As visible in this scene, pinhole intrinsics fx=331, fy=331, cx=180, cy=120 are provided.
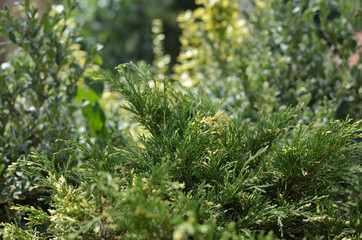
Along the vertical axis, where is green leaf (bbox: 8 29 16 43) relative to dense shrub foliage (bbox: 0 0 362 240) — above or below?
above

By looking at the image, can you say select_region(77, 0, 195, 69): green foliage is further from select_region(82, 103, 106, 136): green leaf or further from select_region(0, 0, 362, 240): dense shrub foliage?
select_region(82, 103, 106, 136): green leaf

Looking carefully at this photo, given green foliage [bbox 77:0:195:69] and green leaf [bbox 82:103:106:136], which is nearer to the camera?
green leaf [bbox 82:103:106:136]

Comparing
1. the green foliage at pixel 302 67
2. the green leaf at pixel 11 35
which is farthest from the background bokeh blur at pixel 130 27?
the green leaf at pixel 11 35

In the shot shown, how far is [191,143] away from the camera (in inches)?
49.7

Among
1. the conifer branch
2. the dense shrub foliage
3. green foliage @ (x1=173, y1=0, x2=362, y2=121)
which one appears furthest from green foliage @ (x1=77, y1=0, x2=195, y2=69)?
the conifer branch

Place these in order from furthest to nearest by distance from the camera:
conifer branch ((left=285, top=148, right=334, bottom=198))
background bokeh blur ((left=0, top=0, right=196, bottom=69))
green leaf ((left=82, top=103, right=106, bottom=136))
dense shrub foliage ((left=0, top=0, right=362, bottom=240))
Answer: background bokeh blur ((left=0, top=0, right=196, bottom=69)), green leaf ((left=82, top=103, right=106, bottom=136)), conifer branch ((left=285, top=148, right=334, bottom=198)), dense shrub foliage ((left=0, top=0, right=362, bottom=240))

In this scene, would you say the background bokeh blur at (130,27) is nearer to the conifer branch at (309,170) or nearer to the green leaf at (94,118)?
the green leaf at (94,118)

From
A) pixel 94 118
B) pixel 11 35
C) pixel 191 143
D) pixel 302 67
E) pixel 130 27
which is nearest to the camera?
pixel 191 143

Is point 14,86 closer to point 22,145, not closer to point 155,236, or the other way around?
point 22,145

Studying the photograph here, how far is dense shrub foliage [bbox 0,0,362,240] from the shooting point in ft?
3.76

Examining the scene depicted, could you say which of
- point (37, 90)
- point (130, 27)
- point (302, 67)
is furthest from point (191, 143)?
point (130, 27)

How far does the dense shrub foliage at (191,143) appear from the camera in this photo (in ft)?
3.76

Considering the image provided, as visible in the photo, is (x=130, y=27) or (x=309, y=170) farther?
(x=130, y=27)

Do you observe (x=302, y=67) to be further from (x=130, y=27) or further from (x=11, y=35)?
(x=130, y=27)
